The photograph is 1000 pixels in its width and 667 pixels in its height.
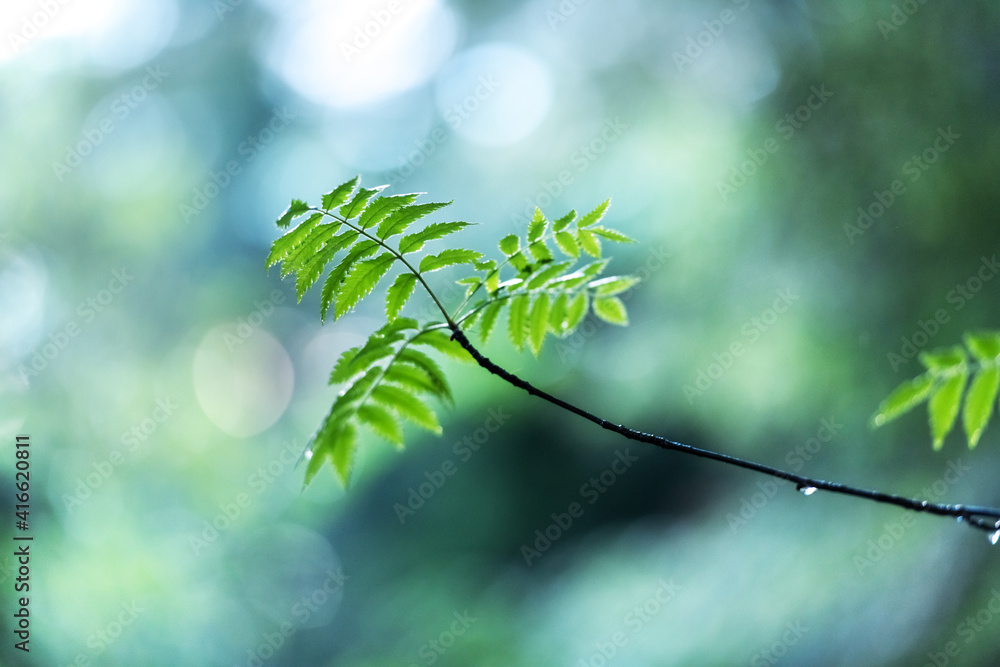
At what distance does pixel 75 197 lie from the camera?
7.19m

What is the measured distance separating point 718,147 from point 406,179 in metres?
3.65

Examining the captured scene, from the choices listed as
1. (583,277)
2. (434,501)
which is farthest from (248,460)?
(583,277)

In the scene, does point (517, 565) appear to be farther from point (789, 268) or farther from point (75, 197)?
point (75, 197)

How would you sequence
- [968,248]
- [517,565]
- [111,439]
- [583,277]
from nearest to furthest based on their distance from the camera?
[583,277] → [968,248] → [111,439] → [517,565]

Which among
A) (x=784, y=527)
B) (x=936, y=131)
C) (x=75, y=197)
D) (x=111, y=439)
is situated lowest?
(x=784, y=527)
